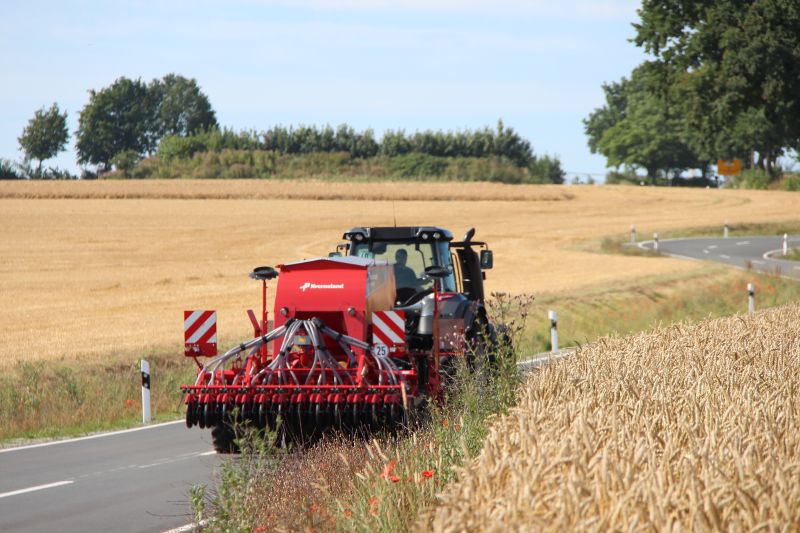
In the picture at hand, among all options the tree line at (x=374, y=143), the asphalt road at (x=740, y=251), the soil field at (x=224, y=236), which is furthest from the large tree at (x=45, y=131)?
the asphalt road at (x=740, y=251)

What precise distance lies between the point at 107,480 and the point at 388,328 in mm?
3462

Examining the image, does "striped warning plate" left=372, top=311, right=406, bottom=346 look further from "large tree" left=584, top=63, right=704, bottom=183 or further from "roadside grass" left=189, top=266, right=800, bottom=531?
"large tree" left=584, top=63, right=704, bottom=183

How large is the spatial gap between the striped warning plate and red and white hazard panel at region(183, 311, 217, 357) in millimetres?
A: 2465

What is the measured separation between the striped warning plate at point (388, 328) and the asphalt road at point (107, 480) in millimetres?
2304

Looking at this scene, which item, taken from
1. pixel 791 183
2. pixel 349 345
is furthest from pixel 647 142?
pixel 349 345

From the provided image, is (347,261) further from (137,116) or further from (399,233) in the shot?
(137,116)

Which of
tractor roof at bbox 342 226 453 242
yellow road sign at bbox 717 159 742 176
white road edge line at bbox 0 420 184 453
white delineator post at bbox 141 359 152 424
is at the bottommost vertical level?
white road edge line at bbox 0 420 184 453

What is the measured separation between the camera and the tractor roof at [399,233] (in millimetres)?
15703

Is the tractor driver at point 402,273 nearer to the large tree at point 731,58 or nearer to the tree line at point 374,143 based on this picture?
the large tree at point 731,58

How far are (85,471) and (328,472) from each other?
15.7 feet

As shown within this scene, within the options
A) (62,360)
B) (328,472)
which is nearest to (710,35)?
(62,360)

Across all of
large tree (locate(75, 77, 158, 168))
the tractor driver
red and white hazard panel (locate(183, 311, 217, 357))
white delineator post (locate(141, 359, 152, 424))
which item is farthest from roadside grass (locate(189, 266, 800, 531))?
large tree (locate(75, 77, 158, 168))

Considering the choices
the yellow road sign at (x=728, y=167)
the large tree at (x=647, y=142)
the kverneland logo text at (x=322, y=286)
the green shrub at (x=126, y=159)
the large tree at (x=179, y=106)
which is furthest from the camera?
the large tree at (x=179, y=106)

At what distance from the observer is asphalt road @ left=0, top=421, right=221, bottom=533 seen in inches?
427
